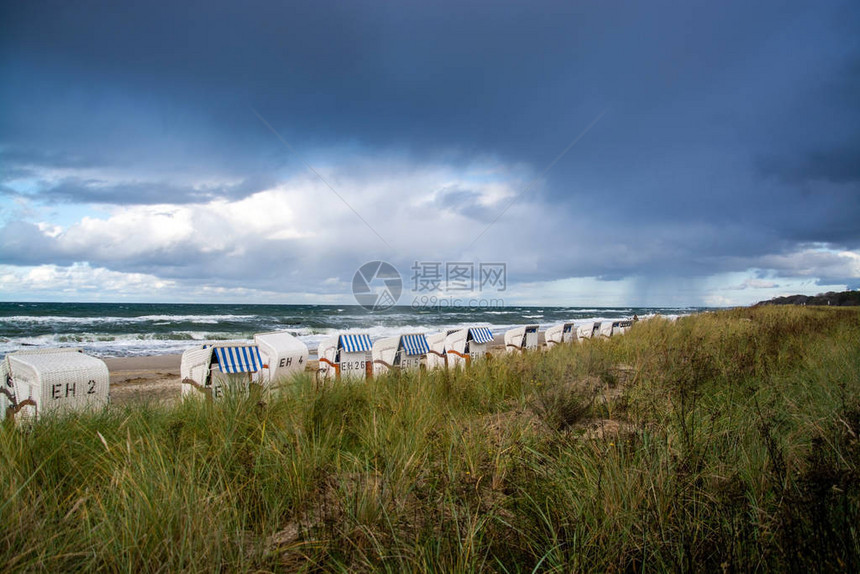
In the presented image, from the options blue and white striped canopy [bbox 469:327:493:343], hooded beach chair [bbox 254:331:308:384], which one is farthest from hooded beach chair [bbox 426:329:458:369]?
hooded beach chair [bbox 254:331:308:384]

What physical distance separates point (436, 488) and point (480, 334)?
24.1 ft

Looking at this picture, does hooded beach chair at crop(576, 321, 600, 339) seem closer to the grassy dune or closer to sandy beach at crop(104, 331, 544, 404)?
sandy beach at crop(104, 331, 544, 404)

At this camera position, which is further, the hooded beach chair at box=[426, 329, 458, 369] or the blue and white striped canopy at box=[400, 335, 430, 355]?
the hooded beach chair at box=[426, 329, 458, 369]

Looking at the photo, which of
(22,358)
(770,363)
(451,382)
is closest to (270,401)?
(451,382)

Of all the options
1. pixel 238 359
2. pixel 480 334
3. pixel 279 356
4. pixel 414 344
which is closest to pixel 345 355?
pixel 414 344

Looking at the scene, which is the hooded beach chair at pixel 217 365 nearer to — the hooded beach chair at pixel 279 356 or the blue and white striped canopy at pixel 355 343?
the hooded beach chair at pixel 279 356

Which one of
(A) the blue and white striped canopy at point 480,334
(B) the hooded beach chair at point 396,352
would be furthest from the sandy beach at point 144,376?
(A) the blue and white striped canopy at point 480,334

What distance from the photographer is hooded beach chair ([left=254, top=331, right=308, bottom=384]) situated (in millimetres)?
6855

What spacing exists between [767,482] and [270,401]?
3.82 m

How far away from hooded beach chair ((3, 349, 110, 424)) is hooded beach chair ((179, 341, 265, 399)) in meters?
1.11

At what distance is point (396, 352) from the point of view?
882 centimetres

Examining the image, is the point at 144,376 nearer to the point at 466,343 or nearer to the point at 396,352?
the point at 396,352

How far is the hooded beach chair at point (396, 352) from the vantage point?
28.4 feet

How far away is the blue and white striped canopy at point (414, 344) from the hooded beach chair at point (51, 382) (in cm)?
490
